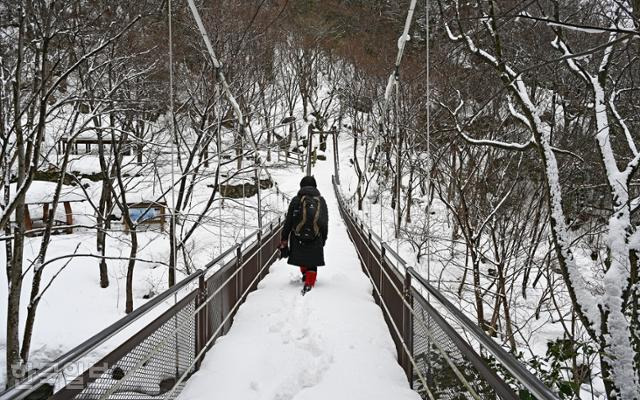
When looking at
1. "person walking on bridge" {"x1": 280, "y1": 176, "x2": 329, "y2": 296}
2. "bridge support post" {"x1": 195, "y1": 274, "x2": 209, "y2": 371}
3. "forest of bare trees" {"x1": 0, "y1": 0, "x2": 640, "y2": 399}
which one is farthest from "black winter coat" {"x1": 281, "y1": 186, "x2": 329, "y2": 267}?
"bridge support post" {"x1": 195, "y1": 274, "x2": 209, "y2": 371}

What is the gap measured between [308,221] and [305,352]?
219cm

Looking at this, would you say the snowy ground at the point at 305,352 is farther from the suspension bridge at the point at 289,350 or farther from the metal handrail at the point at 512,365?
the metal handrail at the point at 512,365

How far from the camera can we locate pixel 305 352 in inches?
143

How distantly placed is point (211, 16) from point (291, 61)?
15.9 meters

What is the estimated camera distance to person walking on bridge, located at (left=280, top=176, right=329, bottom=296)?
5.53 m

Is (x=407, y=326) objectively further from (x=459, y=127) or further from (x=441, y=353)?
(x=459, y=127)

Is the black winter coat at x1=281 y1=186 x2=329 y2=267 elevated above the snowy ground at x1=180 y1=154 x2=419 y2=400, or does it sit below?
above

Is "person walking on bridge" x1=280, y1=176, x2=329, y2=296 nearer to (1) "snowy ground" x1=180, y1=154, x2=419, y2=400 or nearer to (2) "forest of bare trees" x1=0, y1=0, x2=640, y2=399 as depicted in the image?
(1) "snowy ground" x1=180, y1=154, x2=419, y2=400

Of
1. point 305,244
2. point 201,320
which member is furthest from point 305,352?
point 305,244

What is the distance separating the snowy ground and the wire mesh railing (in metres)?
0.22

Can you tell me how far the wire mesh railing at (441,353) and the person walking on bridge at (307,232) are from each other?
1388mm

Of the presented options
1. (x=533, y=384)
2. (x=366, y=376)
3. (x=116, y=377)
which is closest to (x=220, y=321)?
(x=366, y=376)

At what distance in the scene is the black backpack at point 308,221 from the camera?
555 centimetres

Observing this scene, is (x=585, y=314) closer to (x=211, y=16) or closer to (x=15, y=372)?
(x=15, y=372)
